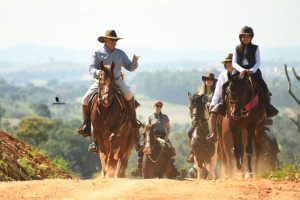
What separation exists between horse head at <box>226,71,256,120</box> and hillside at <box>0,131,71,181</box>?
4.83 m

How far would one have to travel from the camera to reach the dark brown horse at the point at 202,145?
2264cm

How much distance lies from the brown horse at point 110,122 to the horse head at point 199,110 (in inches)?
237

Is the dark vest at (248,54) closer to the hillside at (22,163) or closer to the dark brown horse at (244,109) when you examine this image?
the dark brown horse at (244,109)

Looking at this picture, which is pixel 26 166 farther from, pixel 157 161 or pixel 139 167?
pixel 139 167

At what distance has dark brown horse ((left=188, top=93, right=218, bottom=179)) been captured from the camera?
2264 cm

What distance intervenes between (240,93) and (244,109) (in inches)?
14.7

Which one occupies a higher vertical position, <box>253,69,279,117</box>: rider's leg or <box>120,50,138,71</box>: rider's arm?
<box>120,50,138,71</box>: rider's arm

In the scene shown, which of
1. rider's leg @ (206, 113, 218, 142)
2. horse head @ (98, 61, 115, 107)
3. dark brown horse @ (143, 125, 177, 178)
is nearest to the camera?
horse head @ (98, 61, 115, 107)

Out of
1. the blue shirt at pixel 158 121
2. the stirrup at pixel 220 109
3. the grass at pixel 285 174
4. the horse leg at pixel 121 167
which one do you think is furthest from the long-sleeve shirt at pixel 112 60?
the blue shirt at pixel 158 121

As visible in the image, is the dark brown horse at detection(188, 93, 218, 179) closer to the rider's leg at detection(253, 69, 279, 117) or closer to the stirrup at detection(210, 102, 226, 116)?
the stirrup at detection(210, 102, 226, 116)

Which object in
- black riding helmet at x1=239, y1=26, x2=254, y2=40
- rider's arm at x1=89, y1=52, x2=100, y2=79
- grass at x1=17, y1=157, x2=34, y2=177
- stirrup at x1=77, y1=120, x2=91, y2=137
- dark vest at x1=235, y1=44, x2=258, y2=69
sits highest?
black riding helmet at x1=239, y1=26, x2=254, y2=40

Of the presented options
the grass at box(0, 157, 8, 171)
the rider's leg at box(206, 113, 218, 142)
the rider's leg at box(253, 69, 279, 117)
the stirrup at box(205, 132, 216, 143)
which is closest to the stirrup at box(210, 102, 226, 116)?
the rider's leg at box(253, 69, 279, 117)

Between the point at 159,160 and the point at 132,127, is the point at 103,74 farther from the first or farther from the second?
the point at 159,160

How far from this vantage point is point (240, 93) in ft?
51.1
